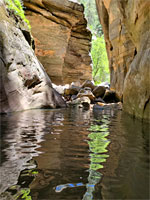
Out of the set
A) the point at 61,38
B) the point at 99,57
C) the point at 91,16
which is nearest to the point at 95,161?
the point at 61,38

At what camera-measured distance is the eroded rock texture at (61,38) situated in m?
12.6

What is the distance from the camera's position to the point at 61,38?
14.2 metres

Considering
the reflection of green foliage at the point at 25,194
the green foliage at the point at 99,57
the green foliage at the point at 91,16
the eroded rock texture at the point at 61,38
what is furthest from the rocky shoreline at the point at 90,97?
the green foliage at the point at 91,16

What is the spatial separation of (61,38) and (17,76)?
986cm

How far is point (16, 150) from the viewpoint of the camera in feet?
5.35

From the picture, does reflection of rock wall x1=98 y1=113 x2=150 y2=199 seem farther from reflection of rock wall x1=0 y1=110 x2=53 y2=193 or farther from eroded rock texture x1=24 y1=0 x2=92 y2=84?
eroded rock texture x1=24 y1=0 x2=92 y2=84

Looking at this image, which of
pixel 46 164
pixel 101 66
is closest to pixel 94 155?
pixel 46 164

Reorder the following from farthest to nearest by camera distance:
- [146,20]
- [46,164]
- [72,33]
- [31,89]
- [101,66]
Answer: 1. [101,66]
2. [72,33]
3. [31,89]
4. [146,20]
5. [46,164]

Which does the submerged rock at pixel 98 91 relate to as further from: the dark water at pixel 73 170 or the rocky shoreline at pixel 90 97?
the dark water at pixel 73 170

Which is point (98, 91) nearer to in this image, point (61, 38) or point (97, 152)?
point (61, 38)

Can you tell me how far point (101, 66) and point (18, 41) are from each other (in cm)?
2098

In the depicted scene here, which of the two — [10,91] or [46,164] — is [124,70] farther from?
[46,164]

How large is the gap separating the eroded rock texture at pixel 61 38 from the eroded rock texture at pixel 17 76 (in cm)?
592

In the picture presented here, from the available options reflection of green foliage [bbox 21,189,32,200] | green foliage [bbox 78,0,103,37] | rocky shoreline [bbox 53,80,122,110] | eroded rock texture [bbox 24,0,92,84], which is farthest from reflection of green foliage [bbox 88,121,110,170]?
green foliage [bbox 78,0,103,37]
